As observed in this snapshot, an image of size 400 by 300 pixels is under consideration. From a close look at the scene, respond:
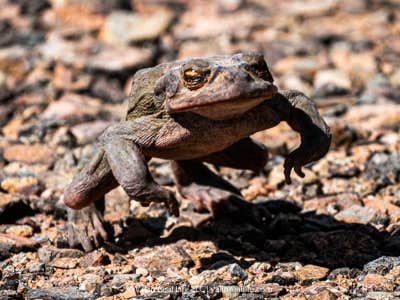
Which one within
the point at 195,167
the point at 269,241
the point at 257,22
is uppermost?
the point at 257,22

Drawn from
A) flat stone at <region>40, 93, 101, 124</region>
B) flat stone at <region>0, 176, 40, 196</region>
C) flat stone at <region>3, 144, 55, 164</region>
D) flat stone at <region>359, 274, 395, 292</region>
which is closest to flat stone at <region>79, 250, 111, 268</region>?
flat stone at <region>0, 176, 40, 196</region>

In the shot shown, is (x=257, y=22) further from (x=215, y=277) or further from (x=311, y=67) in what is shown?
(x=215, y=277)

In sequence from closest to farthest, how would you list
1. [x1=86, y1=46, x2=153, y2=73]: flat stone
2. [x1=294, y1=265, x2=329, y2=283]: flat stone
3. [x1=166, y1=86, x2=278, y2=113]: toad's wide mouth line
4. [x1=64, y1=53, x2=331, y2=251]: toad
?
[x1=166, y1=86, x2=278, y2=113]: toad's wide mouth line < [x1=64, y1=53, x2=331, y2=251]: toad < [x1=294, y1=265, x2=329, y2=283]: flat stone < [x1=86, y1=46, x2=153, y2=73]: flat stone

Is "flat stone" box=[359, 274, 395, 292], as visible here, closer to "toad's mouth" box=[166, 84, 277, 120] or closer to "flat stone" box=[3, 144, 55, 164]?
"toad's mouth" box=[166, 84, 277, 120]

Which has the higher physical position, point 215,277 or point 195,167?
point 195,167

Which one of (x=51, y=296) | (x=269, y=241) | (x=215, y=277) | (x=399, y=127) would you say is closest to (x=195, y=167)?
(x=269, y=241)

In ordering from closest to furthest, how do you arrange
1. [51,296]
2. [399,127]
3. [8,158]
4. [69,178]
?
[51,296], [69,178], [8,158], [399,127]

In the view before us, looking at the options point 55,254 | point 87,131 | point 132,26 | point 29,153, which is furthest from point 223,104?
point 132,26
